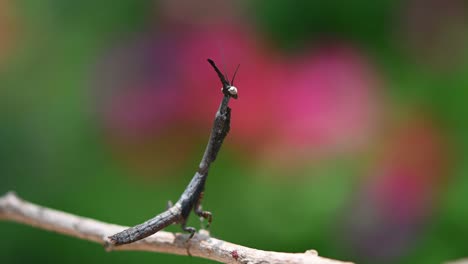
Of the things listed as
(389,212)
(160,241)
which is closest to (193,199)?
(160,241)

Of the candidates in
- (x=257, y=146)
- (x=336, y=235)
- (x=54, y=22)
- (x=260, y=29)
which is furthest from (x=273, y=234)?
(x=54, y=22)

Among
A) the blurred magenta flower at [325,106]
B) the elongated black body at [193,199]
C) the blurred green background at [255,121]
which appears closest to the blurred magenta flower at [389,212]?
the blurred green background at [255,121]

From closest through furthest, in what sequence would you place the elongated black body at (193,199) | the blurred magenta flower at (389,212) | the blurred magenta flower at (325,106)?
1. the elongated black body at (193,199)
2. the blurred magenta flower at (389,212)
3. the blurred magenta flower at (325,106)

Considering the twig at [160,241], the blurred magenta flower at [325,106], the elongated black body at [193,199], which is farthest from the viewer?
the blurred magenta flower at [325,106]

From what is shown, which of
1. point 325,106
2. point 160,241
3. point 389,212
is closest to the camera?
point 160,241

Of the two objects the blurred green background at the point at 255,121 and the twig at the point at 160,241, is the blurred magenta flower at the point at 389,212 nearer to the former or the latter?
the blurred green background at the point at 255,121

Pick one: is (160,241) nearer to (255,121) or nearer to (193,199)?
(193,199)
